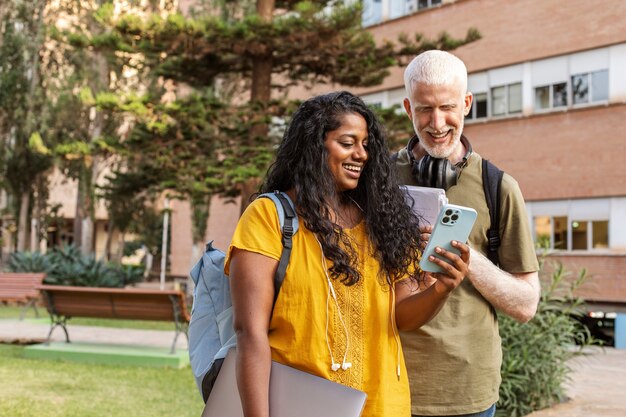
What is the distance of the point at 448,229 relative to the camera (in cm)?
199

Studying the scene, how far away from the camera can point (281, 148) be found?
7.39 ft

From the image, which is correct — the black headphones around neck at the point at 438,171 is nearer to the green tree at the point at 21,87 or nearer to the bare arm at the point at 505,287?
the bare arm at the point at 505,287

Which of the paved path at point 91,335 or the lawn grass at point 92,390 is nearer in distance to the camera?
the lawn grass at point 92,390

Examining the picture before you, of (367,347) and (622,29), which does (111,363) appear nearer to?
(367,347)

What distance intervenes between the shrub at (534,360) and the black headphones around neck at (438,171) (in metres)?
4.61

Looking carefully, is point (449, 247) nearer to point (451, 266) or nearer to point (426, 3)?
point (451, 266)

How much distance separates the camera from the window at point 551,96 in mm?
20484

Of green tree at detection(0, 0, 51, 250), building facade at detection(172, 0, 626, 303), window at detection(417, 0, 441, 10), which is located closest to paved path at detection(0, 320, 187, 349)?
building facade at detection(172, 0, 626, 303)

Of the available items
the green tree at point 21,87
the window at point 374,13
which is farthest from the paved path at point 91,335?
the green tree at point 21,87

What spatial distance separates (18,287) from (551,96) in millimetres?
13302

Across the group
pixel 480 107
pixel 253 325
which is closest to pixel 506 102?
pixel 480 107

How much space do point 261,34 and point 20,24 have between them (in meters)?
18.6

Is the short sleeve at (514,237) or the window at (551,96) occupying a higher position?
the window at (551,96)

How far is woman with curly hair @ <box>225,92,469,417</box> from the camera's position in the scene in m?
2.01
